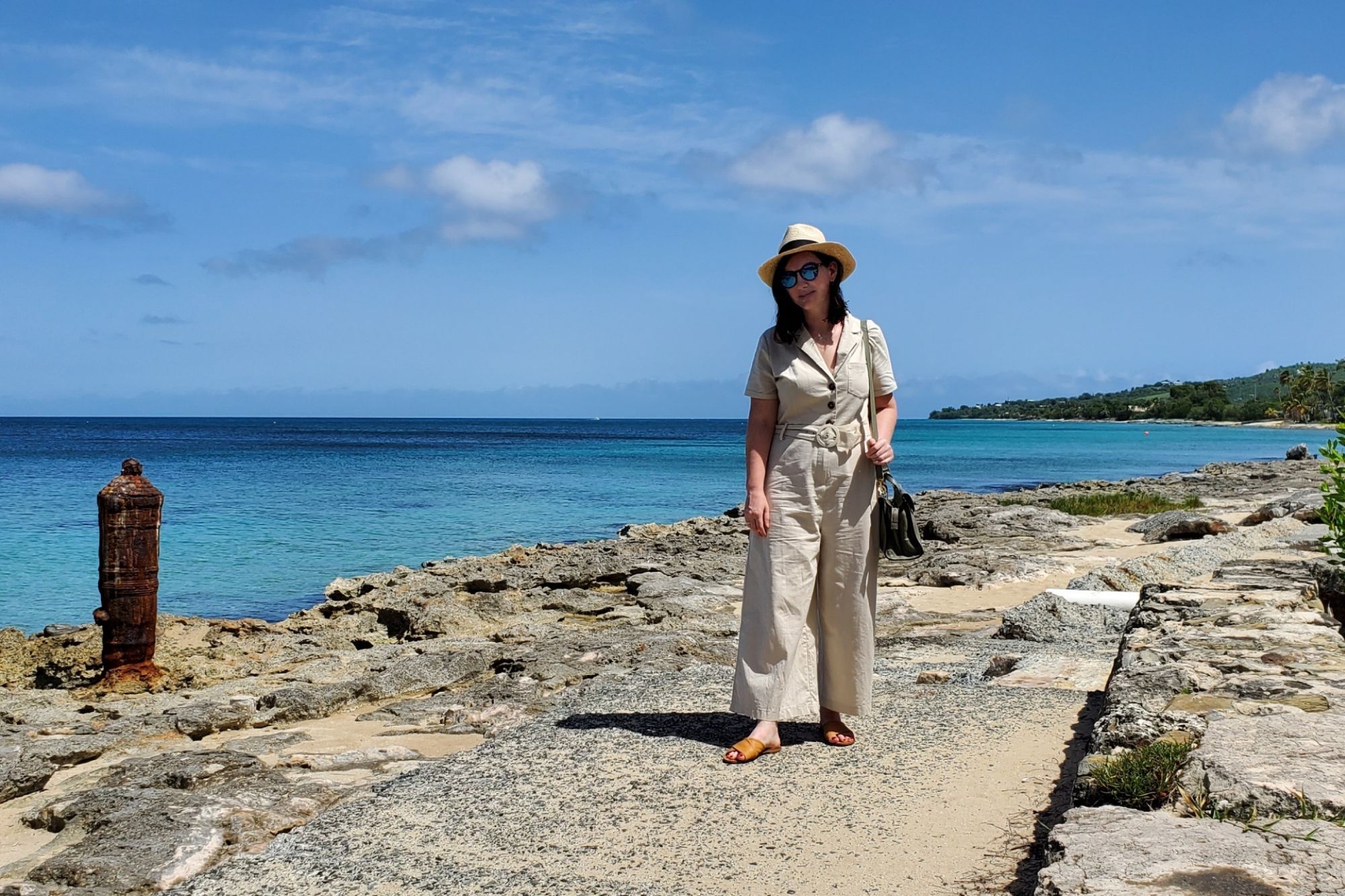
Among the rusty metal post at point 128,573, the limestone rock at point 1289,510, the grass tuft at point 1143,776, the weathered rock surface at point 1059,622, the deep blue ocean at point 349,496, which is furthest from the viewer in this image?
the deep blue ocean at point 349,496

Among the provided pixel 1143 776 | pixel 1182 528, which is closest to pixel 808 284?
pixel 1143 776

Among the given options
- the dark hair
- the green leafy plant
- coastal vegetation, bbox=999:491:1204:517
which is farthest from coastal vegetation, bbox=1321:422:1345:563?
coastal vegetation, bbox=999:491:1204:517

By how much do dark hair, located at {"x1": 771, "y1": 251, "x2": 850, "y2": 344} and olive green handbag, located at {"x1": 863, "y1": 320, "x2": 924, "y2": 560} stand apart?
6.3 inches

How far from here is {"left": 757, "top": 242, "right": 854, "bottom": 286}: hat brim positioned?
469cm

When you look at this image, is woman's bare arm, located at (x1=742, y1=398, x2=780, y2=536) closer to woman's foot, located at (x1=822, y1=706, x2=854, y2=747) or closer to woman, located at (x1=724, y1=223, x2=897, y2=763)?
woman, located at (x1=724, y1=223, x2=897, y2=763)

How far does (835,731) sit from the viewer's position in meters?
4.72

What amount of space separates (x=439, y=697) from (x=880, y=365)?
152 inches

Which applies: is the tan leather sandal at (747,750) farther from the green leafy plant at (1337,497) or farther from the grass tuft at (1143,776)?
the green leafy plant at (1337,497)

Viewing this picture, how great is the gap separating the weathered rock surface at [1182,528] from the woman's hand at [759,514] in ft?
36.2

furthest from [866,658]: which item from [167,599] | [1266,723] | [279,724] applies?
[167,599]

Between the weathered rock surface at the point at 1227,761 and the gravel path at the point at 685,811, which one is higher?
the weathered rock surface at the point at 1227,761

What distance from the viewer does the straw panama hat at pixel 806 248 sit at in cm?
470

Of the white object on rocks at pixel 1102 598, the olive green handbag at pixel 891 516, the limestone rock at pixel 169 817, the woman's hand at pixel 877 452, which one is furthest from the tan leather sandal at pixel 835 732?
the white object on rocks at pixel 1102 598

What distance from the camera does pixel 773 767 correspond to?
14.3 feet
